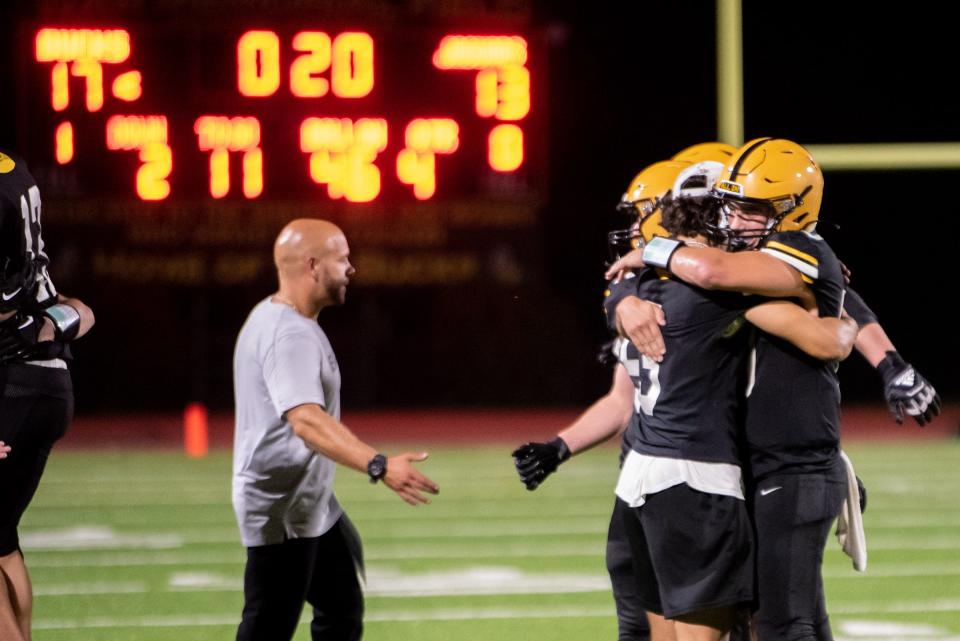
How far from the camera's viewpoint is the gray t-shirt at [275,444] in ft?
12.6

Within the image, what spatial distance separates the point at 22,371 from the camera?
3873 millimetres

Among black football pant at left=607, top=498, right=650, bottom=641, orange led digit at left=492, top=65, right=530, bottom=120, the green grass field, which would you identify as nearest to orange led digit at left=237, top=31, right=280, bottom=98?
orange led digit at left=492, top=65, right=530, bottom=120

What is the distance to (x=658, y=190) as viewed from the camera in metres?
4.07

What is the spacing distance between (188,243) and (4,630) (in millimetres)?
9527

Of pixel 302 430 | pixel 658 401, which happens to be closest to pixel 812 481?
pixel 658 401

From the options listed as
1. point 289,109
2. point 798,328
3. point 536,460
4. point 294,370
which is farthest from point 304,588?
point 289,109

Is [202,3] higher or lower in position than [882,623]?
higher

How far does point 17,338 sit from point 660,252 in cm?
165

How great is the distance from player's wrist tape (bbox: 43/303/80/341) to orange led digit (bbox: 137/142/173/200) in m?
8.27

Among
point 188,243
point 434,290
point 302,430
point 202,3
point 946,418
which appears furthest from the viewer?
point 434,290

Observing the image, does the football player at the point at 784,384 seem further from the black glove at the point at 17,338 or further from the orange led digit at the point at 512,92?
the orange led digit at the point at 512,92

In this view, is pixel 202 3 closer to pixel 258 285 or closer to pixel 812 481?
pixel 258 285

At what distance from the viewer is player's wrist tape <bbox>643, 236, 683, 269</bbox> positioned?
3.40 metres

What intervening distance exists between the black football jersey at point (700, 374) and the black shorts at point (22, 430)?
5.14 feet
